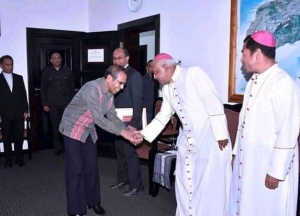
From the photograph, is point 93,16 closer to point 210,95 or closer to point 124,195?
point 124,195

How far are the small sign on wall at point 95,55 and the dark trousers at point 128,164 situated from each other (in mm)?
2384

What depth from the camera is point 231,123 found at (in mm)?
3283

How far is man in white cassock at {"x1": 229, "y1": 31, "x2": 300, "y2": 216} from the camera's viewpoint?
1989 millimetres

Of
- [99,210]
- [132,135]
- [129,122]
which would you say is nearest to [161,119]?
[132,135]

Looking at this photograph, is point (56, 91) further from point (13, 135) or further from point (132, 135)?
point (132, 135)

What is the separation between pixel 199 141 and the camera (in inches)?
101

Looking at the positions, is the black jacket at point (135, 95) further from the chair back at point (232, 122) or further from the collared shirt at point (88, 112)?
the chair back at point (232, 122)

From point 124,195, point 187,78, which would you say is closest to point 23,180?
point 124,195

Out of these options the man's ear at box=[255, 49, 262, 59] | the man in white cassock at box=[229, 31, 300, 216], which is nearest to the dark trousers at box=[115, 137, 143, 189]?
the man in white cassock at box=[229, 31, 300, 216]

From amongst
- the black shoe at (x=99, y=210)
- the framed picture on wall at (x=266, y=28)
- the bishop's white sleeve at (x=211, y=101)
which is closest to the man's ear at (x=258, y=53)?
the bishop's white sleeve at (x=211, y=101)

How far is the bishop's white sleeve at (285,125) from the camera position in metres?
1.97

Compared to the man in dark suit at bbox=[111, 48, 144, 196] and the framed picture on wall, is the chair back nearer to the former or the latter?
the framed picture on wall

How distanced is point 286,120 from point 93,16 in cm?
505

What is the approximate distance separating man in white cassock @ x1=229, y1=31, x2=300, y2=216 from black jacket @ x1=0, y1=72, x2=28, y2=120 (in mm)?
3658
